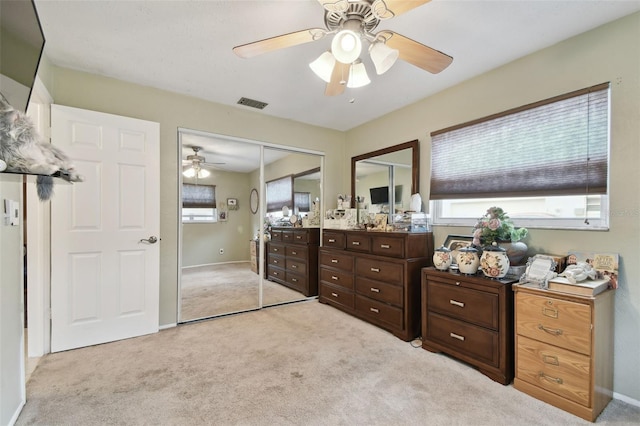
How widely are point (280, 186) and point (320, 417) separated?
9.41ft

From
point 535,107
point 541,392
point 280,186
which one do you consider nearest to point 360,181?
point 280,186

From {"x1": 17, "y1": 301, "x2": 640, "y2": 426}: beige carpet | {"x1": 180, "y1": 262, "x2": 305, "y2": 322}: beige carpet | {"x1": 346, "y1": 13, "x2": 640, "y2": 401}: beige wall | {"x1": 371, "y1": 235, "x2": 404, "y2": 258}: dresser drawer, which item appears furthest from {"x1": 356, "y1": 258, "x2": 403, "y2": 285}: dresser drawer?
{"x1": 180, "y1": 262, "x2": 305, "y2": 322}: beige carpet

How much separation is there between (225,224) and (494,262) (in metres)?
3.07

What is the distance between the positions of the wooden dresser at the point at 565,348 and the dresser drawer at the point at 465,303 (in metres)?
0.16

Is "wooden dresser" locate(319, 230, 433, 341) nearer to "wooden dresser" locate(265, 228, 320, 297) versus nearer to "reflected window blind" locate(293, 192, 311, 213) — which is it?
"wooden dresser" locate(265, 228, 320, 297)

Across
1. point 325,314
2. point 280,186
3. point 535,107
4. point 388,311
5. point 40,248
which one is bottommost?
point 325,314

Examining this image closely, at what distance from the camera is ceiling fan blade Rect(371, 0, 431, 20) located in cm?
136

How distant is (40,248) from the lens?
241 cm

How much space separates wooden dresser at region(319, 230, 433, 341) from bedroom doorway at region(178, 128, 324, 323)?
911 mm

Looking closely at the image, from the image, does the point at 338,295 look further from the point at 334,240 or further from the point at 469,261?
the point at 469,261

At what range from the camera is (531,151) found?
230cm

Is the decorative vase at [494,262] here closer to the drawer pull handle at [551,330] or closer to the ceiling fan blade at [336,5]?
the drawer pull handle at [551,330]

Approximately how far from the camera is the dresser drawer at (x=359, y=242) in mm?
3193

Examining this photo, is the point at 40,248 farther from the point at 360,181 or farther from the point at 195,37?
the point at 360,181
